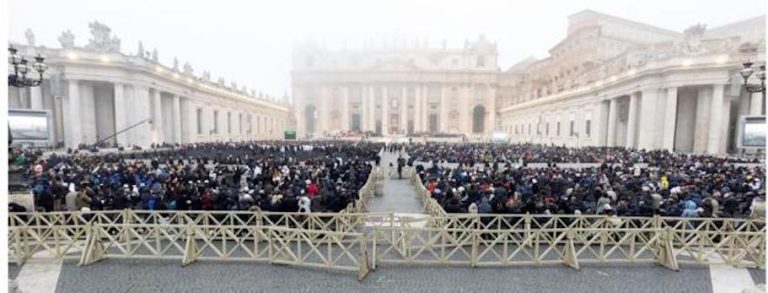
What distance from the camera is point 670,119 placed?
28.0 m

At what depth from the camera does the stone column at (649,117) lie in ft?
94.4

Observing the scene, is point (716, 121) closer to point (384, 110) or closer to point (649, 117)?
point (649, 117)

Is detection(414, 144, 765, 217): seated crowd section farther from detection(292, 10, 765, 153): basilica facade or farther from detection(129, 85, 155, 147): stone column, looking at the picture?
detection(129, 85, 155, 147): stone column

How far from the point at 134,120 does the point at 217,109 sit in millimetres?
17350

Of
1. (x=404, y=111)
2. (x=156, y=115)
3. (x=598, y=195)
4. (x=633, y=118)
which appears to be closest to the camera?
(x=598, y=195)

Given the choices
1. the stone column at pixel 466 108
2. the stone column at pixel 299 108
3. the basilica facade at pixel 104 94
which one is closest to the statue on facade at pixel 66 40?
the basilica facade at pixel 104 94

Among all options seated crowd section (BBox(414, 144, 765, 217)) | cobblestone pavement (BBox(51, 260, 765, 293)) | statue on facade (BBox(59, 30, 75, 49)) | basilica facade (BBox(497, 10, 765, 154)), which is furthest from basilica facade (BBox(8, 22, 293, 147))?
basilica facade (BBox(497, 10, 765, 154))

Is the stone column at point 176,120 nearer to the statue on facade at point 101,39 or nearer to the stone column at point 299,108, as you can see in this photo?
the statue on facade at point 101,39

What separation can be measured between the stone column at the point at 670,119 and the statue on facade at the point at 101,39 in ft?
152

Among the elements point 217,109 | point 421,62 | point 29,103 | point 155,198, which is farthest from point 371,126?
point 155,198

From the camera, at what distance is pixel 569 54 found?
5181 centimetres

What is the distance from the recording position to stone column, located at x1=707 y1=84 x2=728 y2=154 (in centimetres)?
2620

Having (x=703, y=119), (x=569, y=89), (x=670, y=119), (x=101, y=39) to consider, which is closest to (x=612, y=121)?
(x=670, y=119)

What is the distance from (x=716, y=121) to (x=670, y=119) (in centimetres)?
272
